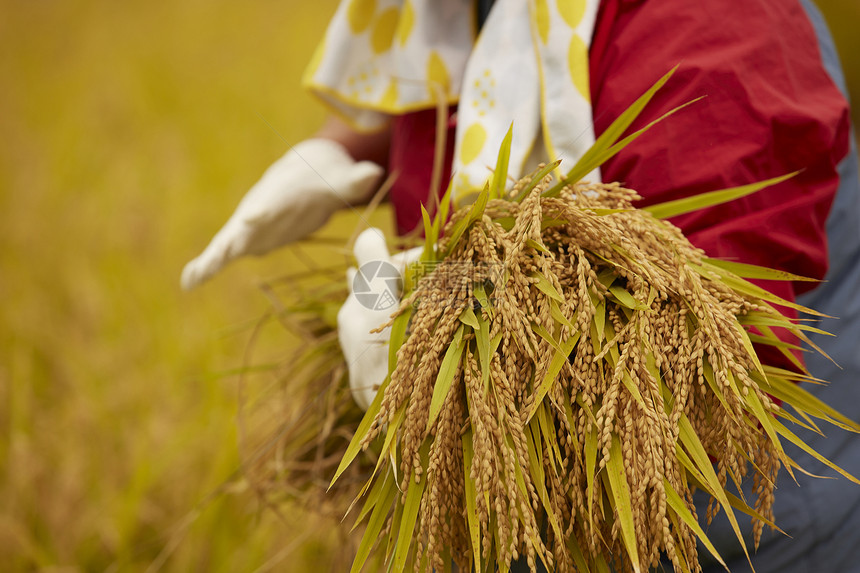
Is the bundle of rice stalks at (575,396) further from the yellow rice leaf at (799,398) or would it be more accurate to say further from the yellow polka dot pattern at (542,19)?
the yellow polka dot pattern at (542,19)

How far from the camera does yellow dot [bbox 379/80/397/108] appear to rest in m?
0.86

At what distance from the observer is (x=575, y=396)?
48 centimetres

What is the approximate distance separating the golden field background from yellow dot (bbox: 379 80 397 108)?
427 millimetres

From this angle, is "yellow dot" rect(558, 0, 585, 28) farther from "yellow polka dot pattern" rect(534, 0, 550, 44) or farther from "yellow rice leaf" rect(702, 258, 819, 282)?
"yellow rice leaf" rect(702, 258, 819, 282)

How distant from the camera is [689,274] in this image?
465 mm

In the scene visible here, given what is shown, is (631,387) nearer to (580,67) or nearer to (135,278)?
(580,67)

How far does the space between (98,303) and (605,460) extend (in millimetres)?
2094

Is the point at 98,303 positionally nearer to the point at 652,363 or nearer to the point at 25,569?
the point at 25,569

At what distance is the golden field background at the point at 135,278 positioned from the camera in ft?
4.91

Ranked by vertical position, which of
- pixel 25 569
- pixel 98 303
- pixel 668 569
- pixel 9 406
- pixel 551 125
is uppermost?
pixel 551 125

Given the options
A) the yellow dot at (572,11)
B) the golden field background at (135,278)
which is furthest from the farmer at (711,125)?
the golden field background at (135,278)

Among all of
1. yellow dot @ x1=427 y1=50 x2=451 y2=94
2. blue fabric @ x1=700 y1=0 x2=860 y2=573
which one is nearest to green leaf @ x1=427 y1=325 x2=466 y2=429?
blue fabric @ x1=700 y1=0 x2=860 y2=573

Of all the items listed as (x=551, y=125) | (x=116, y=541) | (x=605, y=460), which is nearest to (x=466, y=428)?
(x=605, y=460)

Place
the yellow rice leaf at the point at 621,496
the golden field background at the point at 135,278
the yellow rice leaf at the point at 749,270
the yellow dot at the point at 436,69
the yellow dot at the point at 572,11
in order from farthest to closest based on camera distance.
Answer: the golden field background at the point at 135,278 → the yellow dot at the point at 436,69 → the yellow dot at the point at 572,11 → the yellow rice leaf at the point at 749,270 → the yellow rice leaf at the point at 621,496
